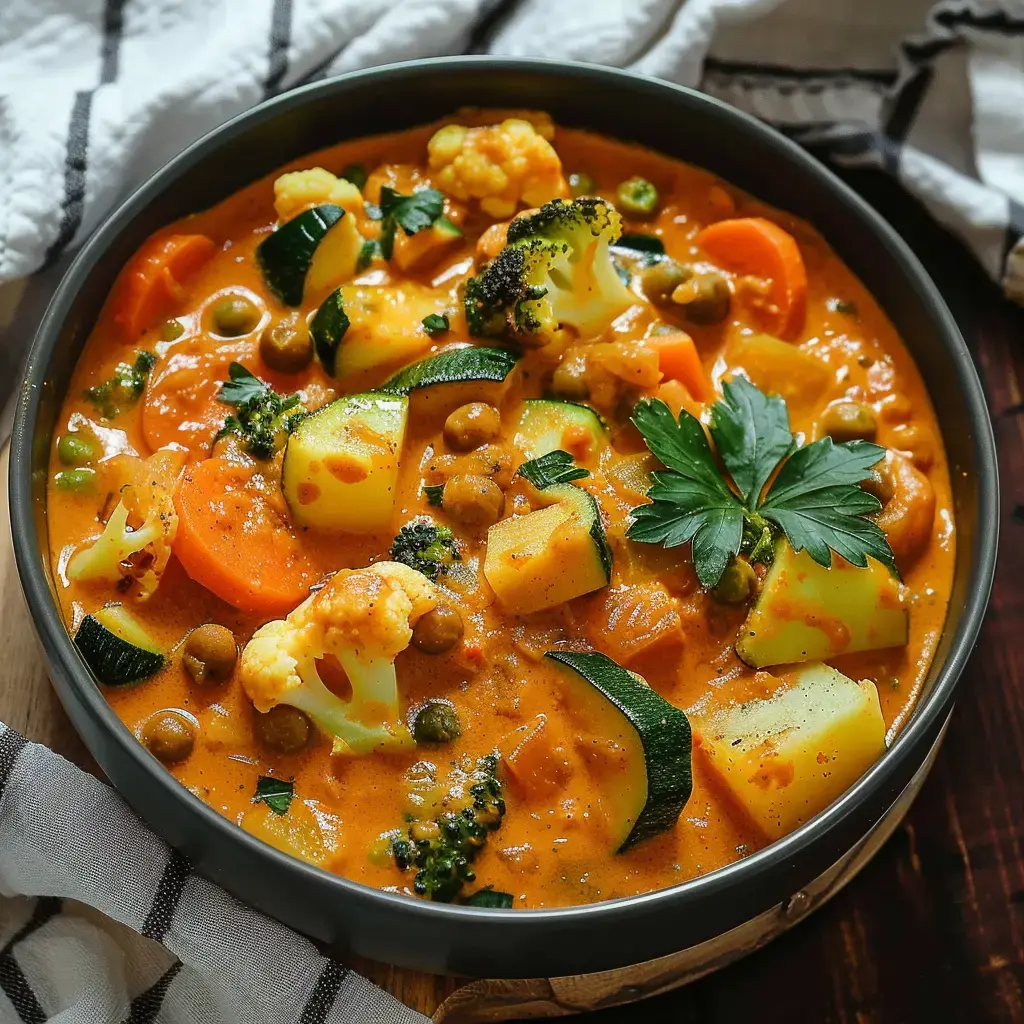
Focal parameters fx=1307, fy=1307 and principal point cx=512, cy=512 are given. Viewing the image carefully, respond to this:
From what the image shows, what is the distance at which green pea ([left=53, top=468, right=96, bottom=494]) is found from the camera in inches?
134

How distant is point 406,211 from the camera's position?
3805 mm

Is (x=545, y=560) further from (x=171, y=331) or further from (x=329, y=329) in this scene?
(x=171, y=331)

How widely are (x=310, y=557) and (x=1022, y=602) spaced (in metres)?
2.16

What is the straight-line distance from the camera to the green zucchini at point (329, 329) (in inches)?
137

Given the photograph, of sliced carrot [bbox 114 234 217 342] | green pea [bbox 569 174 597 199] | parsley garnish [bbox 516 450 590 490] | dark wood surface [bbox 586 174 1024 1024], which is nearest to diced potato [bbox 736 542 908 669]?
dark wood surface [bbox 586 174 1024 1024]

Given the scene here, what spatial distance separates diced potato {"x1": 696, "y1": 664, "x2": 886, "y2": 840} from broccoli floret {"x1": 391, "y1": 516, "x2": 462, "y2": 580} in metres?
0.77

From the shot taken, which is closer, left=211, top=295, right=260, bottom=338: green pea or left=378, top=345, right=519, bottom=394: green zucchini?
left=378, top=345, right=519, bottom=394: green zucchini

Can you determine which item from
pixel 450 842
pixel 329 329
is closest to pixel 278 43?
pixel 329 329

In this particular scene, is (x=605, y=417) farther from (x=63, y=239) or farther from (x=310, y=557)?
(x=63, y=239)

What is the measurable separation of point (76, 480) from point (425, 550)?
0.94 meters

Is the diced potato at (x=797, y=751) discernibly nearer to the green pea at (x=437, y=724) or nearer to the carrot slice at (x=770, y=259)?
the green pea at (x=437, y=724)

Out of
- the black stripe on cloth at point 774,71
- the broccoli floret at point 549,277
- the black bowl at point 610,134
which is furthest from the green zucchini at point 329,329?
the black stripe on cloth at point 774,71

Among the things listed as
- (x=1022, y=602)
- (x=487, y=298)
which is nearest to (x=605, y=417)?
(x=487, y=298)

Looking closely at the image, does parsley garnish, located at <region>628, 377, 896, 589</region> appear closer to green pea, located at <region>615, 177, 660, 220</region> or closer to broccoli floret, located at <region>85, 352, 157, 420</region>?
green pea, located at <region>615, 177, 660, 220</region>
